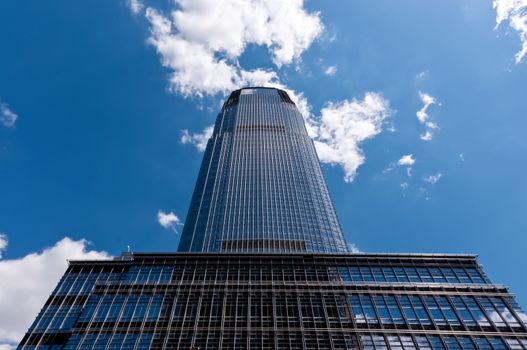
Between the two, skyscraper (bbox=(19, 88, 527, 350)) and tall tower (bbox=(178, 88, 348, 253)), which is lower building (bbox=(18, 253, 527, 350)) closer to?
skyscraper (bbox=(19, 88, 527, 350))

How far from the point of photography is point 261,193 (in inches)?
5172

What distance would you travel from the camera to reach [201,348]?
59281 mm

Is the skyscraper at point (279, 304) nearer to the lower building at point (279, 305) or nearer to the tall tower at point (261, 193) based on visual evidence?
the lower building at point (279, 305)

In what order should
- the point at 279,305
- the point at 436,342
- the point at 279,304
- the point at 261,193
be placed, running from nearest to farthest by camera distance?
the point at 436,342, the point at 279,305, the point at 279,304, the point at 261,193

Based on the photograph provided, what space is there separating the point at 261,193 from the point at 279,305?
67173 mm

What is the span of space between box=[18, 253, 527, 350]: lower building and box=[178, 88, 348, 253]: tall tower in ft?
130

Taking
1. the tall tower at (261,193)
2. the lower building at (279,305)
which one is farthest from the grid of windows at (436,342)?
the tall tower at (261,193)

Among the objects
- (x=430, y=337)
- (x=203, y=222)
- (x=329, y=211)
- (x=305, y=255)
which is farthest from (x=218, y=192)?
(x=430, y=337)

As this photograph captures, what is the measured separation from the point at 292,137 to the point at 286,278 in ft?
312

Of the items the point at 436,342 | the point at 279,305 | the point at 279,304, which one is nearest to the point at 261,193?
the point at 279,304

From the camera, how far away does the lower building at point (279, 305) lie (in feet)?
198

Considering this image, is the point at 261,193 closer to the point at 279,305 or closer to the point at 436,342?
the point at 279,305

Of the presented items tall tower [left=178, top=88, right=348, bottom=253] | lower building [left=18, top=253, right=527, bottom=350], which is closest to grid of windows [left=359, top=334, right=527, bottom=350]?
lower building [left=18, top=253, right=527, bottom=350]

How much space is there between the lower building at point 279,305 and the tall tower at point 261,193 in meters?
39.7
